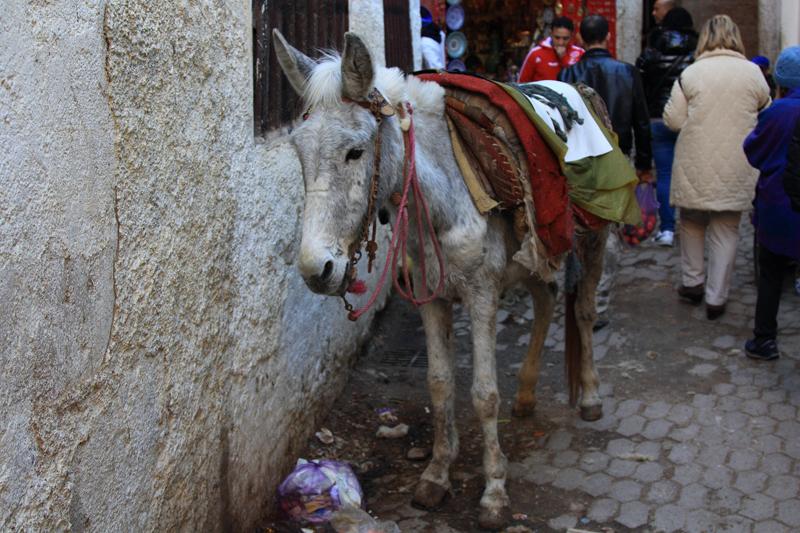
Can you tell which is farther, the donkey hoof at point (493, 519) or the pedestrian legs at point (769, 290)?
the pedestrian legs at point (769, 290)

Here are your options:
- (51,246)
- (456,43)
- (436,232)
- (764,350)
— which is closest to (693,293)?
(764,350)

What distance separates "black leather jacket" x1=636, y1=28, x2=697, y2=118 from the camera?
7.88 meters

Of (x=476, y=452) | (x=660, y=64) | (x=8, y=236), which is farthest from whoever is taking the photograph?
(x=660, y=64)

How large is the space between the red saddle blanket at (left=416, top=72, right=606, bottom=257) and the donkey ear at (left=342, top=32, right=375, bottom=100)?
755mm

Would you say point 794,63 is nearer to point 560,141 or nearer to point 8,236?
point 560,141

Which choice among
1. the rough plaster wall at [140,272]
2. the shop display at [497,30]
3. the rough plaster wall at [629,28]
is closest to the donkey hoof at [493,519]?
the rough plaster wall at [140,272]

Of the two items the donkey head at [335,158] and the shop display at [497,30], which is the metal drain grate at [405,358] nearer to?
the donkey head at [335,158]

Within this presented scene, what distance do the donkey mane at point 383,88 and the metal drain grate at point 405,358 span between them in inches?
95.6

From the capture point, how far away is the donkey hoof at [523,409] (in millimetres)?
5199

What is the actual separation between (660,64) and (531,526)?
16.6 feet

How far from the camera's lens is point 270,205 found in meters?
4.12

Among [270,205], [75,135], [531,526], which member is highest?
[75,135]

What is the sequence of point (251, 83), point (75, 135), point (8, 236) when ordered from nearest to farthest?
1. point (8, 236)
2. point (75, 135)
3. point (251, 83)

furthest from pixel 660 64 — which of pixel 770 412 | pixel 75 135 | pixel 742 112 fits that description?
pixel 75 135
